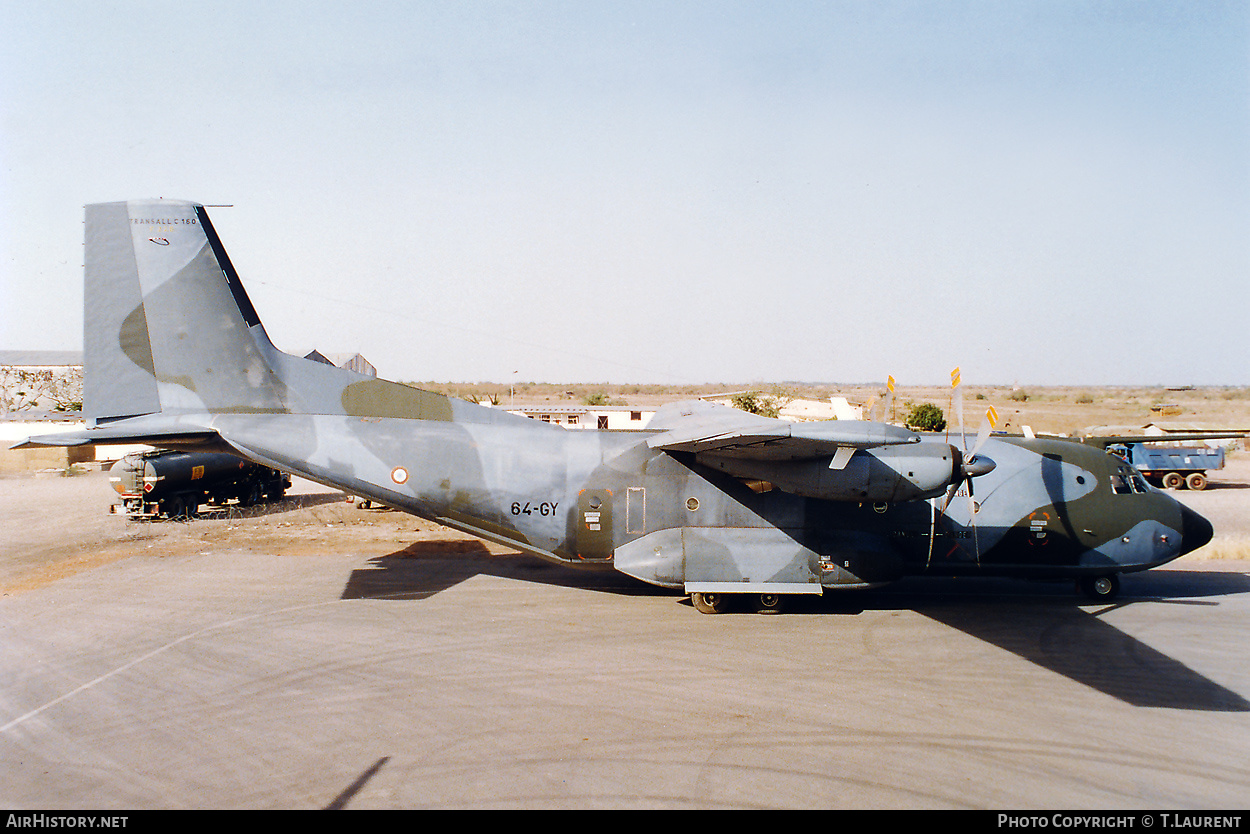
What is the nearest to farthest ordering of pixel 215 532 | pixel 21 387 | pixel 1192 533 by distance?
pixel 1192 533 < pixel 215 532 < pixel 21 387

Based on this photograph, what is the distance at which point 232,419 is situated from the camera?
13.4 meters

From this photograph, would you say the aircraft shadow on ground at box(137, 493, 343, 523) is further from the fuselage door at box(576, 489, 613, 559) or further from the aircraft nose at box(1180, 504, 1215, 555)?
the aircraft nose at box(1180, 504, 1215, 555)

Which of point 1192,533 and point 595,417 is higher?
point 595,417

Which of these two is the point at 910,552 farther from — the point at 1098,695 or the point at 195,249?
the point at 195,249

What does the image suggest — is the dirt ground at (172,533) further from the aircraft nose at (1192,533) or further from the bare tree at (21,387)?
the bare tree at (21,387)

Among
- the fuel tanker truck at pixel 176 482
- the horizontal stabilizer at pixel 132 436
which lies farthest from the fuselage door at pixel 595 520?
the fuel tanker truck at pixel 176 482

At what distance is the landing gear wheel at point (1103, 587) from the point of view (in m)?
13.9

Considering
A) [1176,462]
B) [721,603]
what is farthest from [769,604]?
[1176,462]

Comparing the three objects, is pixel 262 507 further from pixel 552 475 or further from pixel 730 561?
pixel 730 561

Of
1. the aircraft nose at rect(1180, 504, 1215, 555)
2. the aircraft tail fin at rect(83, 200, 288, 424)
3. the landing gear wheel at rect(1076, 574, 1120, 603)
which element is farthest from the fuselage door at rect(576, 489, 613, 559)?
the aircraft nose at rect(1180, 504, 1215, 555)

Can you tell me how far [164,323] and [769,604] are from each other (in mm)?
13279

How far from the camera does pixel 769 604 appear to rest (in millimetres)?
13008

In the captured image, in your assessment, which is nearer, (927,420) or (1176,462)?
(1176,462)

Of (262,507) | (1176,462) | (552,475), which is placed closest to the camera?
(552,475)
